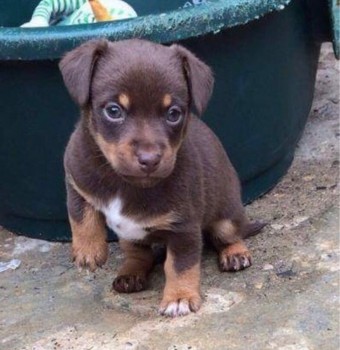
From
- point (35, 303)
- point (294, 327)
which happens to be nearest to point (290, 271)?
point (294, 327)

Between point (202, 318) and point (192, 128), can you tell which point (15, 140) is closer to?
point (192, 128)

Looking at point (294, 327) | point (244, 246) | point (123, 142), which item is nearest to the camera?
point (123, 142)

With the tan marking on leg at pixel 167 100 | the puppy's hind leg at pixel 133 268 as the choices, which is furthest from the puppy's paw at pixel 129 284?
the tan marking on leg at pixel 167 100

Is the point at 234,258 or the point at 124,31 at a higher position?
the point at 124,31

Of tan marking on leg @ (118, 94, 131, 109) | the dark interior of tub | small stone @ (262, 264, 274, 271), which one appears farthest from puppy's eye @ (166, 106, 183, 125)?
the dark interior of tub

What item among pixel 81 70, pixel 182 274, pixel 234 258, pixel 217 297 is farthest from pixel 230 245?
pixel 81 70

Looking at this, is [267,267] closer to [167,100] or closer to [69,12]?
[167,100]
